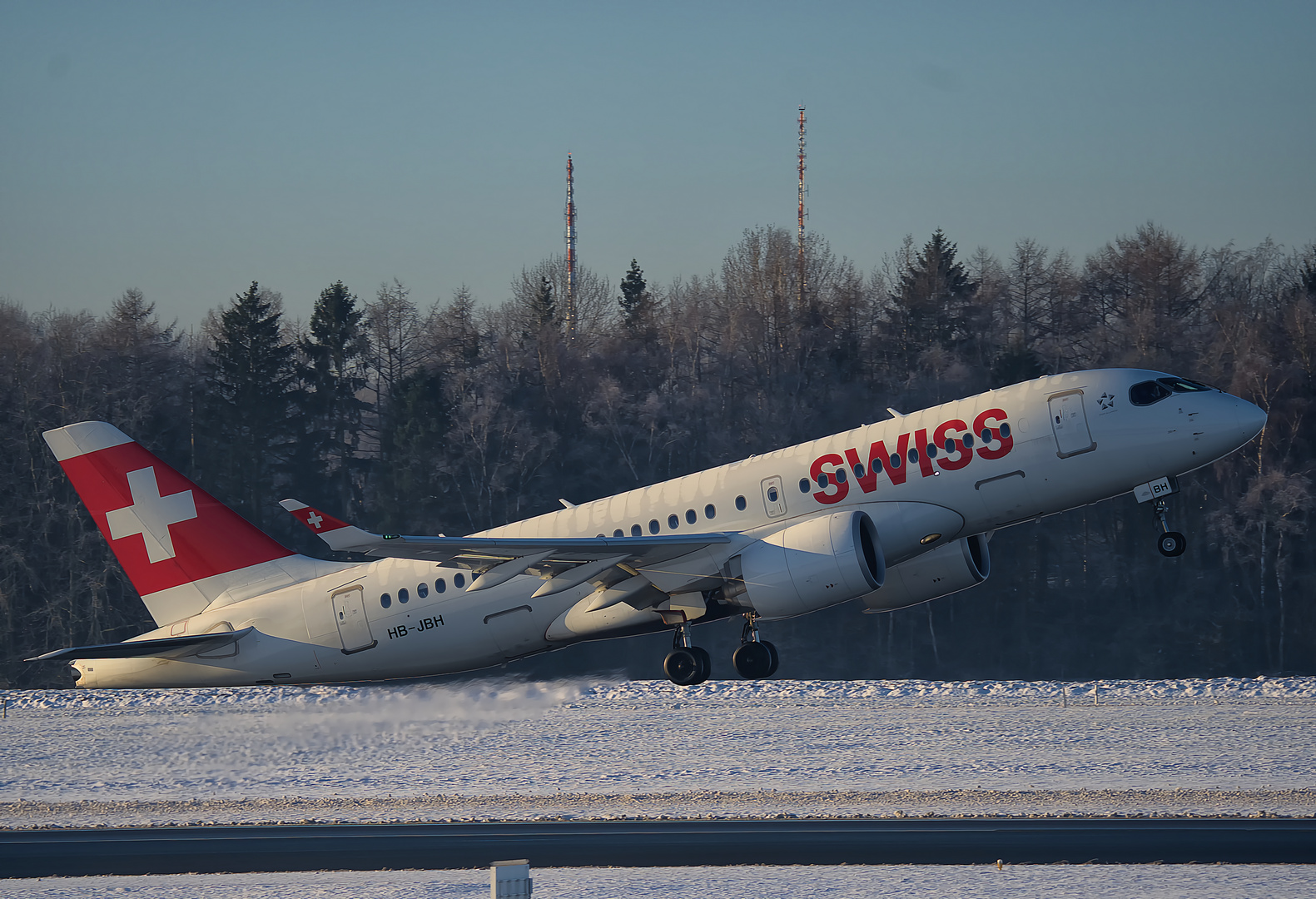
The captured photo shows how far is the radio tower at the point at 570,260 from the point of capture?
78062 millimetres

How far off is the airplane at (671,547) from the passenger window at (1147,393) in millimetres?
35

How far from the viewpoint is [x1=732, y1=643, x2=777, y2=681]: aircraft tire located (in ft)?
79.4

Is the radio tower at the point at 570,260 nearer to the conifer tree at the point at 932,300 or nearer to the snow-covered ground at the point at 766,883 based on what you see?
the conifer tree at the point at 932,300

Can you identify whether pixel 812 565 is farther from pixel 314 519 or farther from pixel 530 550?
pixel 314 519

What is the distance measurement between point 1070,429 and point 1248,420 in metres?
3.26

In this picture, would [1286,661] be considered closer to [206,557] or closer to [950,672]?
[950,672]

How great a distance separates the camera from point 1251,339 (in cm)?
5859

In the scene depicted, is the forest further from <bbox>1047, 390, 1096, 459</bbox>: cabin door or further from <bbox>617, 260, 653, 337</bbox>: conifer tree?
<bbox>1047, 390, 1096, 459</bbox>: cabin door

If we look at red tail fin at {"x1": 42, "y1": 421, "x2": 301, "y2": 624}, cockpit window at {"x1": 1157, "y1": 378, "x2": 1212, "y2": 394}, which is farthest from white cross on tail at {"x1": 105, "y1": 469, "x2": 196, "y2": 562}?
cockpit window at {"x1": 1157, "y1": 378, "x2": 1212, "y2": 394}

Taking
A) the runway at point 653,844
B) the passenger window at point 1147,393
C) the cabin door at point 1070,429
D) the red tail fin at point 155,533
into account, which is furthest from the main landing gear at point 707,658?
the red tail fin at point 155,533

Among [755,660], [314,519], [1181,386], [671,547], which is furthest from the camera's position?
[755,660]

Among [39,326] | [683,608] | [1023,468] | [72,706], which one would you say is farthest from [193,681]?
[39,326]

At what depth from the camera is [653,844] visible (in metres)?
23.9

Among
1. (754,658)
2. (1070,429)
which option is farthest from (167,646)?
(1070,429)
